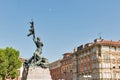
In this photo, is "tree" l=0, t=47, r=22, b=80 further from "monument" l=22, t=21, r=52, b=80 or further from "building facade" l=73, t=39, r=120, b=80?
"monument" l=22, t=21, r=52, b=80

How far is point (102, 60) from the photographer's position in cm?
7512

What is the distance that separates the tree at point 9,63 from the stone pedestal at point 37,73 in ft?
110

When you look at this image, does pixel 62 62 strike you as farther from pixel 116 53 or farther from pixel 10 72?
pixel 10 72

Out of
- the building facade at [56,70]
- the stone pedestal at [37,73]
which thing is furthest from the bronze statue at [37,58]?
the building facade at [56,70]

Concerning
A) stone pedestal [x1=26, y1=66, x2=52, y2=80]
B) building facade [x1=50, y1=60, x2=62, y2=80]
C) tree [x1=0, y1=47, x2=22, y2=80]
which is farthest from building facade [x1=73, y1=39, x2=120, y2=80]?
stone pedestal [x1=26, y1=66, x2=52, y2=80]

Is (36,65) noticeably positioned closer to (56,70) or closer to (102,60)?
(102,60)

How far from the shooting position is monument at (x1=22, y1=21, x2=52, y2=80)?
95.9 feet

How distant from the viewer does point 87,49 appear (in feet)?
268

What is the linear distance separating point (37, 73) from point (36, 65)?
→ 836 mm

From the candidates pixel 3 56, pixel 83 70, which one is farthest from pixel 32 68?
pixel 83 70

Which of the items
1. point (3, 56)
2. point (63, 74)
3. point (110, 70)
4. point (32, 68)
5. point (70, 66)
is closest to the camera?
point (32, 68)

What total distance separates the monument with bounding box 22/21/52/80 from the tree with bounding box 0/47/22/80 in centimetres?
3292

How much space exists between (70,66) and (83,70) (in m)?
12.9

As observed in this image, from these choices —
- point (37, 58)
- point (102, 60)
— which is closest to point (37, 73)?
point (37, 58)
